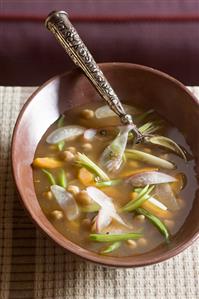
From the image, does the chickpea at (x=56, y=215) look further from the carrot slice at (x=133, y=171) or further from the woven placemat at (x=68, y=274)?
the carrot slice at (x=133, y=171)

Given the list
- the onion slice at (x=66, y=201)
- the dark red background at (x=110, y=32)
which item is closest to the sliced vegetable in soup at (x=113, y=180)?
the onion slice at (x=66, y=201)

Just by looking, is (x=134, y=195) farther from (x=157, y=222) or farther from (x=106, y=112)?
(x=106, y=112)

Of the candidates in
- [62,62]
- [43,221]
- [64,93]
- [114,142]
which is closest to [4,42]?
[62,62]

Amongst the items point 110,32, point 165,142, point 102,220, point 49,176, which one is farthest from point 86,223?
point 110,32

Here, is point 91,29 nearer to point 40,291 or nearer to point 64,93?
point 64,93

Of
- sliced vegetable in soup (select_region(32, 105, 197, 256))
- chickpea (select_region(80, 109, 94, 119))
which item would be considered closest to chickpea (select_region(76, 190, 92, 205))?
sliced vegetable in soup (select_region(32, 105, 197, 256))

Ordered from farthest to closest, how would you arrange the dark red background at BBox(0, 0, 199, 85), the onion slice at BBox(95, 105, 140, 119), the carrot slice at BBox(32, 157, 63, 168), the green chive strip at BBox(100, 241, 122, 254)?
the dark red background at BBox(0, 0, 199, 85) < the onion slice at BBox(95, 105, 140, 119) < the carrot slice at BBox(32, 157, 63, 168) < the green chive strip at BBox(100, 241, 122, 254)

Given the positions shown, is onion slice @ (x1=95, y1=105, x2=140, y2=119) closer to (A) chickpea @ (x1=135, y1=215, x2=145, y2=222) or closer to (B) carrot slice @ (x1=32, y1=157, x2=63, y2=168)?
(B) carrot slice @ (x1=32, y1=157, x2=63, y2=168)
